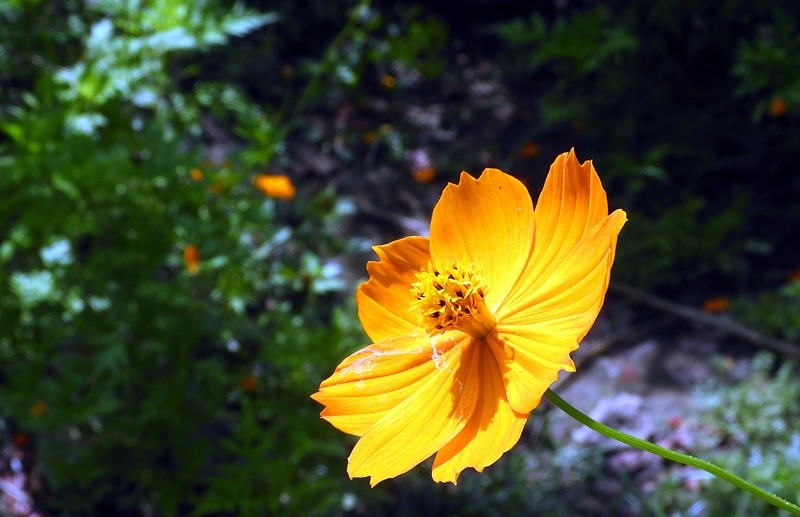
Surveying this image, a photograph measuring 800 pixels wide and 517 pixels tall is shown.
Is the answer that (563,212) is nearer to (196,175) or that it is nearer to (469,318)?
(469,318)

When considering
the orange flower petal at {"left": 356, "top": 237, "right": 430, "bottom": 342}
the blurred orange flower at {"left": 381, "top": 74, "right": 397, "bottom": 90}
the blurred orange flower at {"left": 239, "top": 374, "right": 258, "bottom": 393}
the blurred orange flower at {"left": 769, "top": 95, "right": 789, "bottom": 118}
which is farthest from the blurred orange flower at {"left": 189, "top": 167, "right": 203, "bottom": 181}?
the blurred orange flower at {"left": 381, "top": 74, "right": 397, "bottom": 90}

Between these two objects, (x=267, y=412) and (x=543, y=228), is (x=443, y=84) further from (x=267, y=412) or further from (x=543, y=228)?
(x=543, y=228)

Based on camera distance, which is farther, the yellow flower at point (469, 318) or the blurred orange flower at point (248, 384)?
A: the blurred orange flower at point (248, 384)

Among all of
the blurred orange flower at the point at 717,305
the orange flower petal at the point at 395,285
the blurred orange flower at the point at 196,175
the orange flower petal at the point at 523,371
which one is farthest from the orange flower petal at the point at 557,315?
the blurred orange flower at the point at 717,305

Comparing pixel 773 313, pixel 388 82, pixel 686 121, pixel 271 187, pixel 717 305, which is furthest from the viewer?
pixel 388 82

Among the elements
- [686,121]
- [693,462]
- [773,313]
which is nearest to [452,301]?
[693,462]

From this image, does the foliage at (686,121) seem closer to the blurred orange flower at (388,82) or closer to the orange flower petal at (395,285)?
the blurred orange flower at (388,82)

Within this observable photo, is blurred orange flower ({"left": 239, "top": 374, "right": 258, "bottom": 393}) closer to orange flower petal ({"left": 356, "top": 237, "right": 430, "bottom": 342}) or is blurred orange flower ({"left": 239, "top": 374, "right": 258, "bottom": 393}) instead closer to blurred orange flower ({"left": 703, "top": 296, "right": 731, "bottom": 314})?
orange flower petal ({"left": 356, "top": 237, "right": 430, "bottom": 342})
